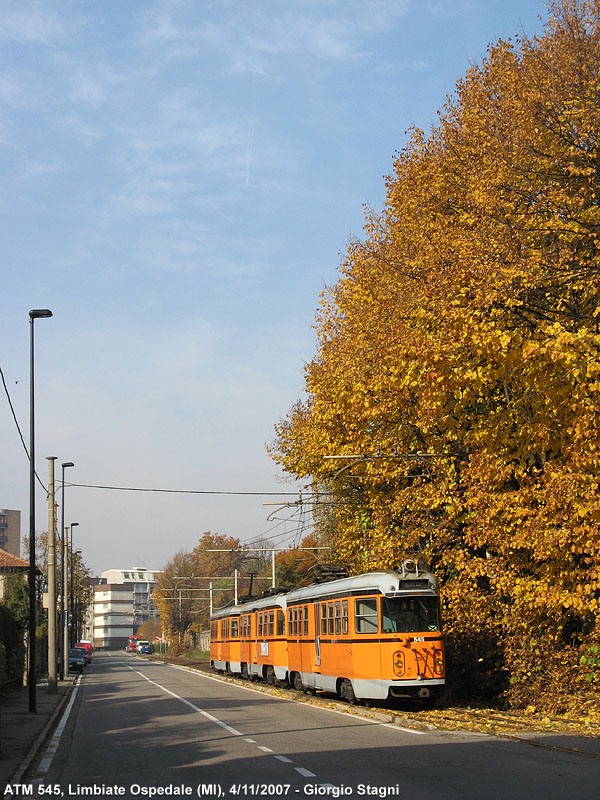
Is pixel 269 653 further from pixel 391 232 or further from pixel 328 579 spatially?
pixel 391 232

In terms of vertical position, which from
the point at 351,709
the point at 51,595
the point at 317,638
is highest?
the point at 51,595

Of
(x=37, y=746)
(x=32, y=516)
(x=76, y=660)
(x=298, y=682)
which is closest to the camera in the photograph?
(x=37, y=746)

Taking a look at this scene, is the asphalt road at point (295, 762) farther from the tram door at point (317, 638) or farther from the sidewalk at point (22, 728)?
the tram door at point (317, 638)

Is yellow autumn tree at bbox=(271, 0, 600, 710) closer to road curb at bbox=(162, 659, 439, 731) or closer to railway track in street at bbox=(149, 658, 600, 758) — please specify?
railway track in street at bbox=(149, 658, 600, 758)

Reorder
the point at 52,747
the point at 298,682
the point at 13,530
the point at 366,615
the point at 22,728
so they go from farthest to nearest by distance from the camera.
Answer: the point at 13,530, the point at 298,682, the point at 366,615, the point at 22,728, the point at 52,747

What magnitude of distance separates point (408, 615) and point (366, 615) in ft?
3.36

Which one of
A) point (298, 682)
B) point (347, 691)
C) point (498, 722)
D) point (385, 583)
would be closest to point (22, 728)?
point (347, 691)

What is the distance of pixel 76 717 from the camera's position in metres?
23.8

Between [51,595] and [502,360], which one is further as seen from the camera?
[51,595]

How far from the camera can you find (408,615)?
70.6 ft

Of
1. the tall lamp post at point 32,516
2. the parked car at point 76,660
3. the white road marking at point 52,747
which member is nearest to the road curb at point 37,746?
the white road marking at point 52,747

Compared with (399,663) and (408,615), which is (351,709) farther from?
Answer: (408,615)

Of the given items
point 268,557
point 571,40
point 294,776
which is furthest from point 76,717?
point 268,557

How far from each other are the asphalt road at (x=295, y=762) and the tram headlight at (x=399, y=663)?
1.58 meters
